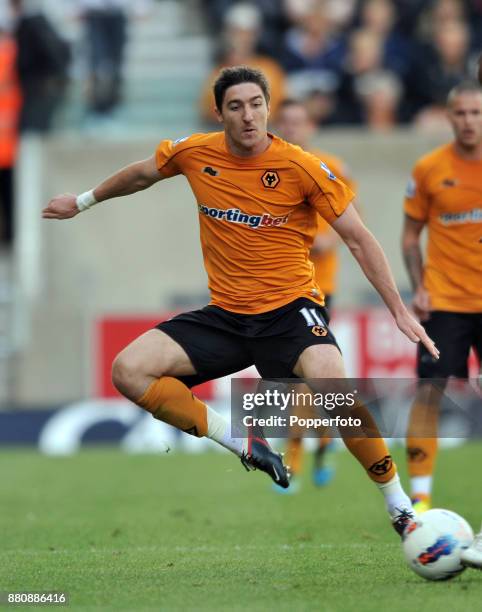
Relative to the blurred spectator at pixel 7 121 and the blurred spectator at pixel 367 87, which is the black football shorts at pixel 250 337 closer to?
the blurred spectator at pixel 367 87

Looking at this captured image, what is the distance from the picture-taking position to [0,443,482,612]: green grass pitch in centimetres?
669

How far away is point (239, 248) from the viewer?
7.77m

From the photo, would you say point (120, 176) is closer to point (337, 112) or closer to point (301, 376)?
point (301, 376)

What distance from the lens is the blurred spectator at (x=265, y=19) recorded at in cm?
1853

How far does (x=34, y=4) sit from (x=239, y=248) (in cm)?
1215

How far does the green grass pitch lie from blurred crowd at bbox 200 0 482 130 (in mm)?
5544

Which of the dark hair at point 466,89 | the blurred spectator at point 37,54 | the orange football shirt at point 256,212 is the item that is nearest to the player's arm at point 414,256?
the dark hair at point 466,89

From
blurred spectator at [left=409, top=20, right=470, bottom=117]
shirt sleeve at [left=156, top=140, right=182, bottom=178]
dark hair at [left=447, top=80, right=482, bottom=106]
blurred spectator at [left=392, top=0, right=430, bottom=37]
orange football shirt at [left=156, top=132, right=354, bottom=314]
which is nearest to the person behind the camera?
orange football shirt at [left=156, top=132, right=354, bottom=314]

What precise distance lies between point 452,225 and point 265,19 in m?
10.4

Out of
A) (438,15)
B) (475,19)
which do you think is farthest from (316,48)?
(475,19)

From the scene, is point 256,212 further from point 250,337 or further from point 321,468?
point 321,468

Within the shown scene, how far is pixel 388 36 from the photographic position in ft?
60.8

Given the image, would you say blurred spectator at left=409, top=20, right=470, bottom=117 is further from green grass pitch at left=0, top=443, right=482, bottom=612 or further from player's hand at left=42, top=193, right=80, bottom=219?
player's hand at left=42, top=193, right=80, bottom=219

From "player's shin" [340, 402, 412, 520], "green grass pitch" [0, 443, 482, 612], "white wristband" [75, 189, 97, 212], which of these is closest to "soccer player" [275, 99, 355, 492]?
"green grass pitch" [0, 443, 482, 612]
